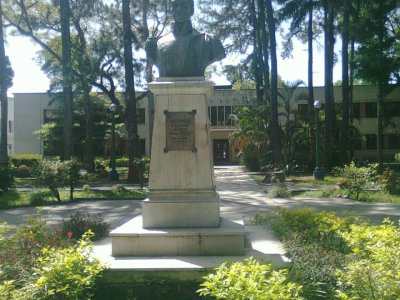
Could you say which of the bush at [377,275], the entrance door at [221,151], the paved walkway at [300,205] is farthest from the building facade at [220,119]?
the bush at [377,275]

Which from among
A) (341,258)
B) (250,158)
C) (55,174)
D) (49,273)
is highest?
(250,158)

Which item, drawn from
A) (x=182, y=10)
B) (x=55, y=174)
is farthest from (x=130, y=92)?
(x=182, y=10)

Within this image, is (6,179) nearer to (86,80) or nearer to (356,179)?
(86,80)

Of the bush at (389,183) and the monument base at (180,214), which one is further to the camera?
the bush at (389,183)

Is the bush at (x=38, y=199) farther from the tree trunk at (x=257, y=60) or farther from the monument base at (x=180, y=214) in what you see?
the tree trunk at (x=257, y=60)

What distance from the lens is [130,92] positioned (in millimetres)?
26109

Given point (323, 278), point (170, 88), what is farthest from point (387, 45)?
point (323, 278)

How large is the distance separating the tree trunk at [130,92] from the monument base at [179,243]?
19.8m

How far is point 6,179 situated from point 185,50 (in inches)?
612

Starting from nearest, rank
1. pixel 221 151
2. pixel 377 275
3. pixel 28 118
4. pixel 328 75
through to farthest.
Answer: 1. pixel 377 275
2. pixel 328 75
3. pixel 28 118
4. pixel 221 151

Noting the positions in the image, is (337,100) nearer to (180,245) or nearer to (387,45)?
Answer: (387,45)

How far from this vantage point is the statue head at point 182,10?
8.14 meters

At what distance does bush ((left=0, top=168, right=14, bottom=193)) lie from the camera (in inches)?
817

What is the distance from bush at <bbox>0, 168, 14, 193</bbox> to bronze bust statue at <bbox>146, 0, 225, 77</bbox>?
1498 cm
